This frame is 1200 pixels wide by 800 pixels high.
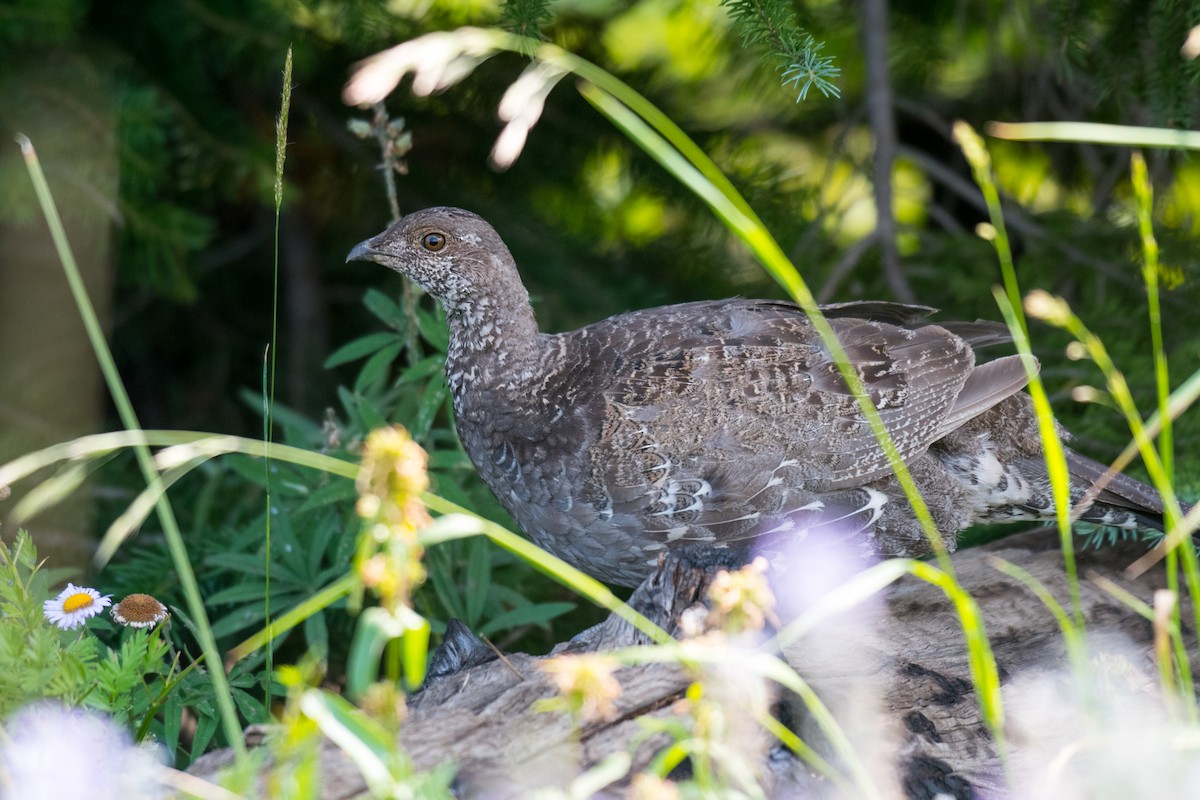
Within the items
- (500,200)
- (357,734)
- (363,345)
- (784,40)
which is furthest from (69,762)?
(500,200)

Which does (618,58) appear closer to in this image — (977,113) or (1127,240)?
(977,113)

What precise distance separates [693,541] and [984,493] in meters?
0.83

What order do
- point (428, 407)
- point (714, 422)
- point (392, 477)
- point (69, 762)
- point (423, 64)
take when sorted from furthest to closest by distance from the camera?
point (428, 407) → point (714, 422) → point (69, 762) → point (423, 64) → point (392, 477)

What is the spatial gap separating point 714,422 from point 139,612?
1.23 metres

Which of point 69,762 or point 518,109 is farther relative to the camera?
point 69,762

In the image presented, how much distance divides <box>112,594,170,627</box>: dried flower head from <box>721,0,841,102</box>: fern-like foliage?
1585 millimetres

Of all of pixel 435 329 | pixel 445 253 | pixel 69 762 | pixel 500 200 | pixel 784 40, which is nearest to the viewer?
pixel 69 762

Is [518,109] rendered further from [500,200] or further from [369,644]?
[500,200]

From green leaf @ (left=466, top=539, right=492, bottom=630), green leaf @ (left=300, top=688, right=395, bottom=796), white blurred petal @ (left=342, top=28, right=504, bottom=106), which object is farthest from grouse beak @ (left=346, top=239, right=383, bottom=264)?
green leaf @ (left=300, top=688, right=395, bottom=796)

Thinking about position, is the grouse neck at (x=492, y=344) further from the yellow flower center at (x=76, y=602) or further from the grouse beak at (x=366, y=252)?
the yellow flower center at (x=76, y=602)

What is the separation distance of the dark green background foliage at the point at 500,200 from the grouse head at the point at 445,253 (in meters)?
0.28

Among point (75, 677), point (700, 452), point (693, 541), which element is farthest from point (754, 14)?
point (75, 677)

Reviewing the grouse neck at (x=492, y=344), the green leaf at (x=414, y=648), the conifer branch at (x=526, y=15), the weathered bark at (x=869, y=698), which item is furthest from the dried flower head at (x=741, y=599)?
the conifer branch at (x=526, y=15)

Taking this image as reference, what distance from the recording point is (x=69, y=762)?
5.09 ft
